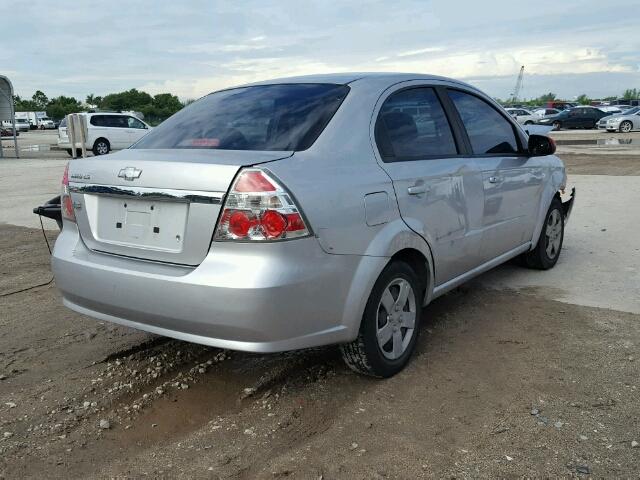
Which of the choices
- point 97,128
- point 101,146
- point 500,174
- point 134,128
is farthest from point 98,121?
point 500,174

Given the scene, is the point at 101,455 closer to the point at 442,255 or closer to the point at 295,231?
the point at 295,231

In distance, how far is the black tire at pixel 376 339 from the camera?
316 cm

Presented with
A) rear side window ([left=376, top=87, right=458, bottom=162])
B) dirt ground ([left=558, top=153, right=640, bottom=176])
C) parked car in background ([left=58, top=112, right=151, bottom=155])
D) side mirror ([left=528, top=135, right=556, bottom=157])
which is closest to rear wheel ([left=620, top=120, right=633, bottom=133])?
dirt ground ([left=558, top=153, right=640, bottom=176])

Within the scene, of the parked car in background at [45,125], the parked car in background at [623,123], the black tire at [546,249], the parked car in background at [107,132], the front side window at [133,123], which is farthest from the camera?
the parked car in background at [45,125]

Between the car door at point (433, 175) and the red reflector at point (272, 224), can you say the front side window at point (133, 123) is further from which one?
the red reflector at point (272, 224)

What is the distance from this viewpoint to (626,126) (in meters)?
32.5

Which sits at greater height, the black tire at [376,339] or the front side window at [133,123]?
the front side window at [133,123]

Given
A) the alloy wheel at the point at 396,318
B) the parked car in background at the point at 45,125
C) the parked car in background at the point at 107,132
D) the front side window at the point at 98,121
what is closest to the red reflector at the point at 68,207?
the alloy wheel at the point at 396,318

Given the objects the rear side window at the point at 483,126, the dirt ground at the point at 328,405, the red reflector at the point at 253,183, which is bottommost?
the dirt ground at the point at 328,405

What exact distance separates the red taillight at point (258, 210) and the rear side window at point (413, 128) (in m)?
0.86

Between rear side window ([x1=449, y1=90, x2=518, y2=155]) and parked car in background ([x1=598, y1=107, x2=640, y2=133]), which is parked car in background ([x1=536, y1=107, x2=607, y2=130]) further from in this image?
rear side window ([x1=449, y1=90, x2=518, y2=155])

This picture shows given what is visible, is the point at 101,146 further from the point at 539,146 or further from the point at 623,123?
the point at 623,123

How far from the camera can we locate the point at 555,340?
13.0 feet

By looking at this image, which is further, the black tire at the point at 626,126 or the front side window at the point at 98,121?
the black tire at the point at 626,126
